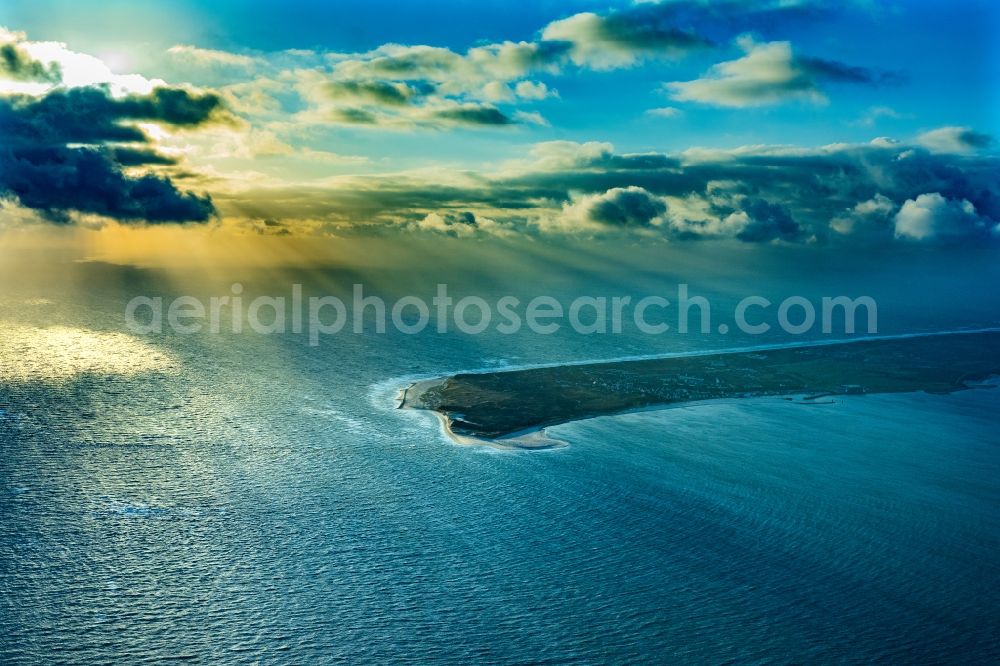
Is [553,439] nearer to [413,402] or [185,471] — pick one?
[413,402]

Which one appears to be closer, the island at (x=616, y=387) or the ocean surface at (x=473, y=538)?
the ocean surface at (x=473, y=538)

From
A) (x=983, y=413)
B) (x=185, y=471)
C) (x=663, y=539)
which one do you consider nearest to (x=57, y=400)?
(x=185, y=471)

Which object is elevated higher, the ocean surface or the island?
the island

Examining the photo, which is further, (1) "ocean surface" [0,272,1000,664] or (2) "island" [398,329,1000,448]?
(2) "island" [398,329,1000,448]

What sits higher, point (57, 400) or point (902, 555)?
point (57, 400)

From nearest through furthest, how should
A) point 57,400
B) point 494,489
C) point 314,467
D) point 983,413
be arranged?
point 494,489 < point 314,467 < point 57,400 < point 983,413
